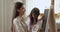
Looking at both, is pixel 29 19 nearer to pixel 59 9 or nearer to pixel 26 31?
pixel 26 31

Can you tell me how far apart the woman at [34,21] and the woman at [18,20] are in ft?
0.25

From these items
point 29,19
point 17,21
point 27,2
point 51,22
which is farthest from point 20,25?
point 27,2

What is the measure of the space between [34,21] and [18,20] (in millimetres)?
186

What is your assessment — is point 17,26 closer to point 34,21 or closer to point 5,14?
point 34,21

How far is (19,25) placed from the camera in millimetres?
1358

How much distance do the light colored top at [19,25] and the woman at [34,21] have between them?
0.25 feet

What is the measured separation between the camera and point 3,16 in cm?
201

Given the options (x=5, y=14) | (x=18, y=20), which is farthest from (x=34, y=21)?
(x=5, y=14)

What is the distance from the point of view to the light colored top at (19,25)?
135 cm

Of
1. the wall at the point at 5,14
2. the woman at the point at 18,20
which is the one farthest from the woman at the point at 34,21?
the wall at the point at 5,14

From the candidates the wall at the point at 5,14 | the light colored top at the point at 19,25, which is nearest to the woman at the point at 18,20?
the light colored top at the point at 19,25

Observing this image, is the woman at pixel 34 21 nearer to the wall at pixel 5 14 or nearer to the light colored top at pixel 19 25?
the light colored top at pixel 19 25

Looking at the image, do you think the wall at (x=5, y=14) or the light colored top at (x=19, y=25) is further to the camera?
the wall at (x=5, y=14)

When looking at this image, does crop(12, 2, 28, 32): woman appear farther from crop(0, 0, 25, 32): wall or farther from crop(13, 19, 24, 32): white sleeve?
crop(0, 0, 25, 32): wall
